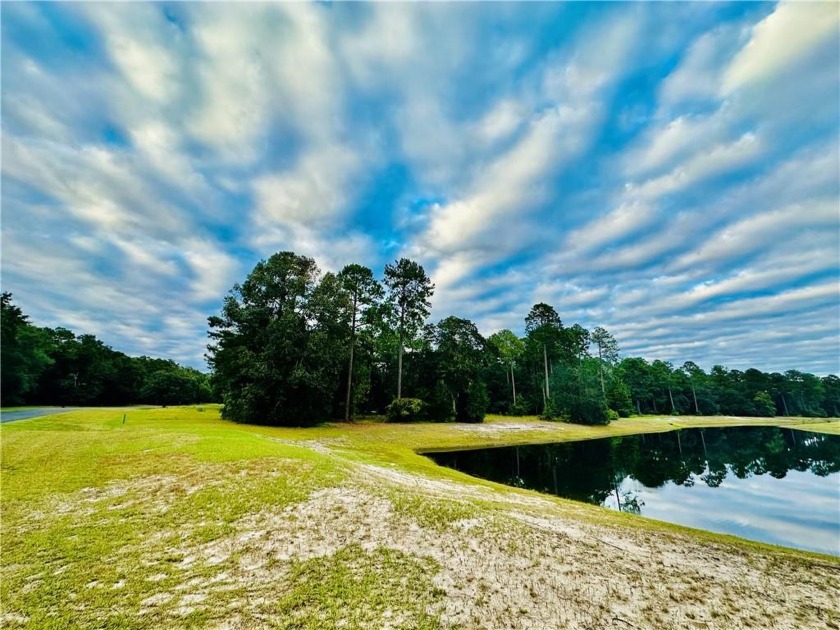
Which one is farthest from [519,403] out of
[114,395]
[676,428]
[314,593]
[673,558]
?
[114,395]

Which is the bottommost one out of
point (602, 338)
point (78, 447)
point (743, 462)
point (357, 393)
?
point (743, 462)

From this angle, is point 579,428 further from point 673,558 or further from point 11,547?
point 11,547

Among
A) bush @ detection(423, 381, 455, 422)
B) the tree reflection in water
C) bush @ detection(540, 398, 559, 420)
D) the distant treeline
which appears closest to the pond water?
the tree reflection in water

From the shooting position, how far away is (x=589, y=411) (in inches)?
2089

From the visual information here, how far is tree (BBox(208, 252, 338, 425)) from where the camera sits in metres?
33.2

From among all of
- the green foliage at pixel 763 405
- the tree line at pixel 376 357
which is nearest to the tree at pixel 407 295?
the tree line at pixel 376 357

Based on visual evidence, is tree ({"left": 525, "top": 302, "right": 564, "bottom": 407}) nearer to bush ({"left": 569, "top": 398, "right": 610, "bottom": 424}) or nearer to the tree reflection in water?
bush ({"left": 569, "top": 398, "right": 610, "bottom": 424})

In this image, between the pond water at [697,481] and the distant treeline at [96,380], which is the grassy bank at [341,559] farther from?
the distant treeline at [96,380]

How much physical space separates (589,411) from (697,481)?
3156 cm

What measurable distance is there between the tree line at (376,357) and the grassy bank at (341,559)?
21328 mm

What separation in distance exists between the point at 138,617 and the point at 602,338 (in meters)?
89.4

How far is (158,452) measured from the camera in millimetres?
14312

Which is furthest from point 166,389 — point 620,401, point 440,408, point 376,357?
point 620,401

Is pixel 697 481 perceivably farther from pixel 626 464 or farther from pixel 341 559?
pixel 341 559
